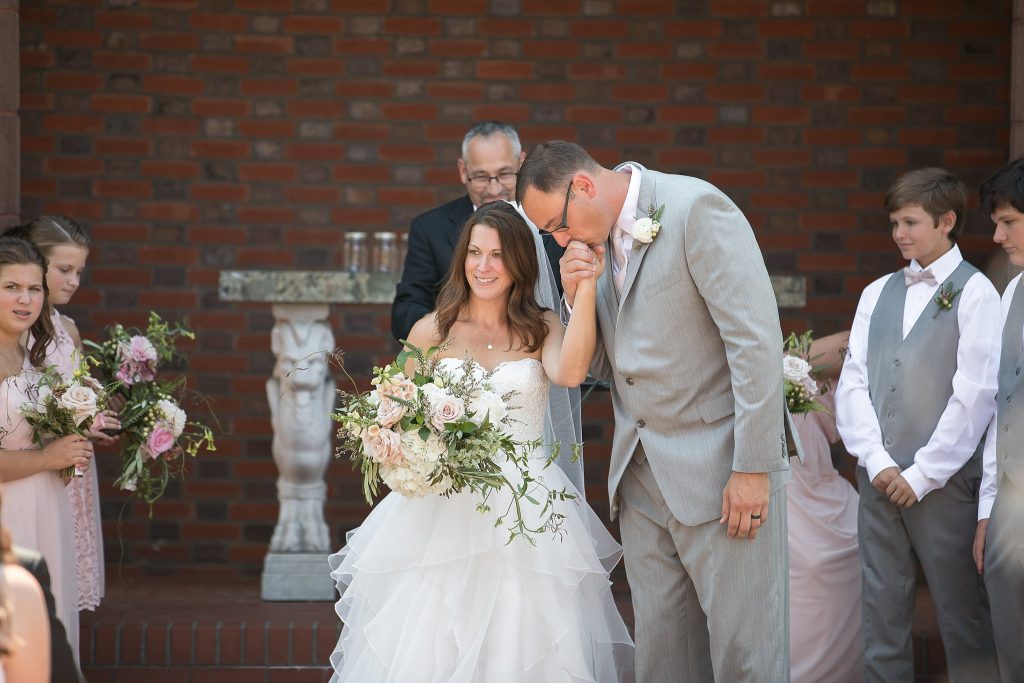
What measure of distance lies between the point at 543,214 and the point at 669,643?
4.36 feet

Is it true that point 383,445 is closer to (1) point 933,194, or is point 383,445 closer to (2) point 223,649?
(2) point 223,649

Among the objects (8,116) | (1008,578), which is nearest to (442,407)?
(1008,578)

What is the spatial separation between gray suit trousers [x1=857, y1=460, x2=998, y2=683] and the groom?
3.26ft

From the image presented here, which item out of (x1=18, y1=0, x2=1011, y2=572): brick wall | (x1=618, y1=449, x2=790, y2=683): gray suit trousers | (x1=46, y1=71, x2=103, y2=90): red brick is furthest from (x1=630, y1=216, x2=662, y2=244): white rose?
(x1=46, y1=71, x2=103, y2=90): red brick

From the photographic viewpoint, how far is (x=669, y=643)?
3867 mm

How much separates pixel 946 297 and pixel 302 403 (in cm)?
260

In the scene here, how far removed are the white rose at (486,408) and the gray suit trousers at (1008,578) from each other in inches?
62.9

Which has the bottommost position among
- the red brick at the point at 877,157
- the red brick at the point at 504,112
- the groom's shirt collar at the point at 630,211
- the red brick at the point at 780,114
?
the groom's shirt collar at the point at 630,211

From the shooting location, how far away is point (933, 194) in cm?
468

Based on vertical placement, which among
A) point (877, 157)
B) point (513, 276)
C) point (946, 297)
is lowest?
point (946, 297)

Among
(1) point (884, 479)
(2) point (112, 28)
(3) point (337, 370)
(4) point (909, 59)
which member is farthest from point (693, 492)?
(2) point (112, 28)

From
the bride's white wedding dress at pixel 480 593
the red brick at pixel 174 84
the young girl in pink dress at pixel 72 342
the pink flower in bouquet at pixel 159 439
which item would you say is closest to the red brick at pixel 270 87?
the red brick at pixel 174 84

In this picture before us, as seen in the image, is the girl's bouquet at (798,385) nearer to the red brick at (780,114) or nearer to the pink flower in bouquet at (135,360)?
the red brick at (780,114)

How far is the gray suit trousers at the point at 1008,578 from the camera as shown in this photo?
398cm
